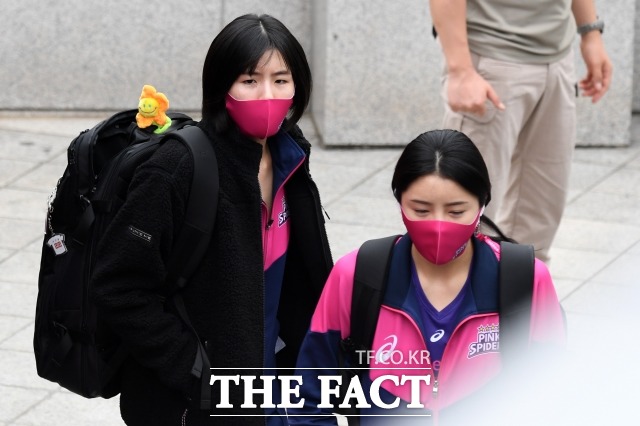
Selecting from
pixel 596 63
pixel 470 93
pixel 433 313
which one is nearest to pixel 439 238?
pixel 433 313

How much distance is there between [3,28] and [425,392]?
6643mm

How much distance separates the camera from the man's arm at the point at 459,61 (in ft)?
17.0

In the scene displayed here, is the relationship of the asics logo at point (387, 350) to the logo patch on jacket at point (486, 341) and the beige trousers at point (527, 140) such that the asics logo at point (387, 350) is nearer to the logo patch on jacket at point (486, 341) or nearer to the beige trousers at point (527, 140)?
the logo patch on jacket at point (486, 341)

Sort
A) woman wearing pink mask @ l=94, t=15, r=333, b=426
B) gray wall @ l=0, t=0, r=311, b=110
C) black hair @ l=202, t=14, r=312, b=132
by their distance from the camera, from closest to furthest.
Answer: woman wearing pink mask @ l=94, t=15, r=333, b=426, black hair @ l=202, t=14, r=312, b=132, gray wall @ l=0, t=0, r=311, b=110

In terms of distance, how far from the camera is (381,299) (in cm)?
328

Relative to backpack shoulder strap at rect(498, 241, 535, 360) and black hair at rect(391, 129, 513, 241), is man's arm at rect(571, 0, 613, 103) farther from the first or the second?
backpack shoulder strap at rect(498, 241, 535, 360)

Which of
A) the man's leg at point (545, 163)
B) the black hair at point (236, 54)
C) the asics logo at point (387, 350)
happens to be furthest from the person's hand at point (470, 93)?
the asics logo at point (387, 350)

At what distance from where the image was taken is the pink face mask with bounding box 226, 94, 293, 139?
138 inches

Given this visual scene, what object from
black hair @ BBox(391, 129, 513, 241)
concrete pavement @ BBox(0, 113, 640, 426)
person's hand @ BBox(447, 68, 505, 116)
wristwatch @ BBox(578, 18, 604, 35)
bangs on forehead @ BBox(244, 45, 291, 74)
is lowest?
concrete pavement @ BBox(0, 113, 640, 426)

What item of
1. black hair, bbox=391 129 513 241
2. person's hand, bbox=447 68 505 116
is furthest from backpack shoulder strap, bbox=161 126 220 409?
person's hand, bbox=447 68 505 116

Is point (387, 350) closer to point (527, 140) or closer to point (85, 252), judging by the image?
point (85, 252)

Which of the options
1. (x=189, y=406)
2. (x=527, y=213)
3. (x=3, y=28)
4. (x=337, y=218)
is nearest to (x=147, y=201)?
(x=189, y=406)

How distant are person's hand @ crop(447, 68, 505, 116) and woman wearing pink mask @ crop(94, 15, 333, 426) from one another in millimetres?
1600

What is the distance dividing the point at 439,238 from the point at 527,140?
8.44 ft
